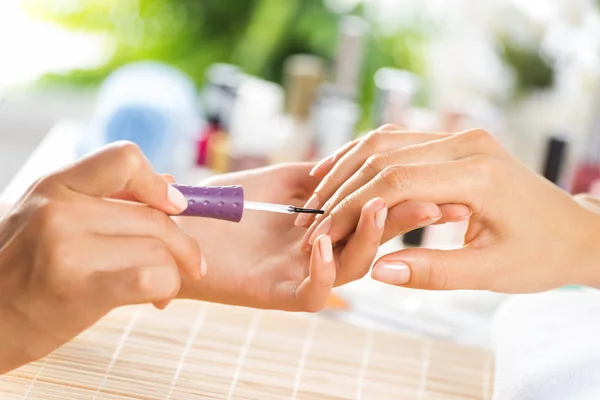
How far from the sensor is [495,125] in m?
2.00

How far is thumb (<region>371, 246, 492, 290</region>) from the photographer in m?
1.01

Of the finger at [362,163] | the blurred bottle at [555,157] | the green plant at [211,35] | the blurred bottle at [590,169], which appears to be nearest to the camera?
the finger at [362,163]

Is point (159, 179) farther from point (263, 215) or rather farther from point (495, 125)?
point (495, 125)

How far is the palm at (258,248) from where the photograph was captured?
3.52 feet

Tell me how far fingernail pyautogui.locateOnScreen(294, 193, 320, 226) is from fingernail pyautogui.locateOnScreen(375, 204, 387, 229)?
15cm

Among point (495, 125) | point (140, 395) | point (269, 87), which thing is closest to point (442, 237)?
point (495, 125)

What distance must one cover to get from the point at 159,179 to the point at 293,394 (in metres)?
0.37

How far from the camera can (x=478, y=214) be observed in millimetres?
1047

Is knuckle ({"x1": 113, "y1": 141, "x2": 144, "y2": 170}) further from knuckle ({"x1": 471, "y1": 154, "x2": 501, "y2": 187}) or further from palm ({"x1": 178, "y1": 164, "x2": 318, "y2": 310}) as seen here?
knuckle ({"x1": 471, "y1": 154, "x2": 501, "y2": 187})

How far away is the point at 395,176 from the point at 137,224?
32 cm

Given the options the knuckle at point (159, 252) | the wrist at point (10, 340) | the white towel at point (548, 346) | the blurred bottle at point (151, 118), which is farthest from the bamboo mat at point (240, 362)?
the blurred bottle at point (151, 118)

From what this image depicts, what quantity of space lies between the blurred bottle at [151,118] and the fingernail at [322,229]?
0.86 meters

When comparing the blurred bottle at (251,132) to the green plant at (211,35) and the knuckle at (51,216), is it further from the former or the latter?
the knuckle at (51,216)

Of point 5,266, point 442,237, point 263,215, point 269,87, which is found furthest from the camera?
point 269,87
